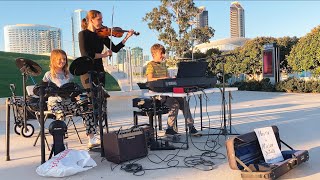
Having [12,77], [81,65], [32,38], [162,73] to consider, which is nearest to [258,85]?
[32,38]

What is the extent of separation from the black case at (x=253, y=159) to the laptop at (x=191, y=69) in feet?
3.86

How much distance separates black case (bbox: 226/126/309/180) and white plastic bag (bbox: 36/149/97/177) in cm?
143

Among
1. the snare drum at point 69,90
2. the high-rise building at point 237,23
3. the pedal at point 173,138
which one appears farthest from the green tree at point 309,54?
the high-rise building at point 237,23

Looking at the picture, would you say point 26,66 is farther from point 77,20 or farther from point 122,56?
point 122,56

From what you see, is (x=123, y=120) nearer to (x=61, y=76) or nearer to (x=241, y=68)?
(x=61, y=76)

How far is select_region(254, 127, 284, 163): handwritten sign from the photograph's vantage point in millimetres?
3257

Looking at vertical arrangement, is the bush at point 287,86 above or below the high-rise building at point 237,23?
below

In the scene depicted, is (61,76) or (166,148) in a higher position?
(61,76)

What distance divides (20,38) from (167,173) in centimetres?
1593

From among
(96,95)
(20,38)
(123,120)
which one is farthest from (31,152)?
(20,38)

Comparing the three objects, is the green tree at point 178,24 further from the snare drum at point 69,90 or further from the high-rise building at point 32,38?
the snare drum at point 69,90

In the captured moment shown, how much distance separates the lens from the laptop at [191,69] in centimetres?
410

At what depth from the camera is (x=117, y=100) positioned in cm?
1013

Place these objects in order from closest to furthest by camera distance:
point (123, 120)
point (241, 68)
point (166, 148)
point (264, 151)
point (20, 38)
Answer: point (264, 151) < point (166, 148) < point (123, 120) < point (20, 38) < point (241, 68)
